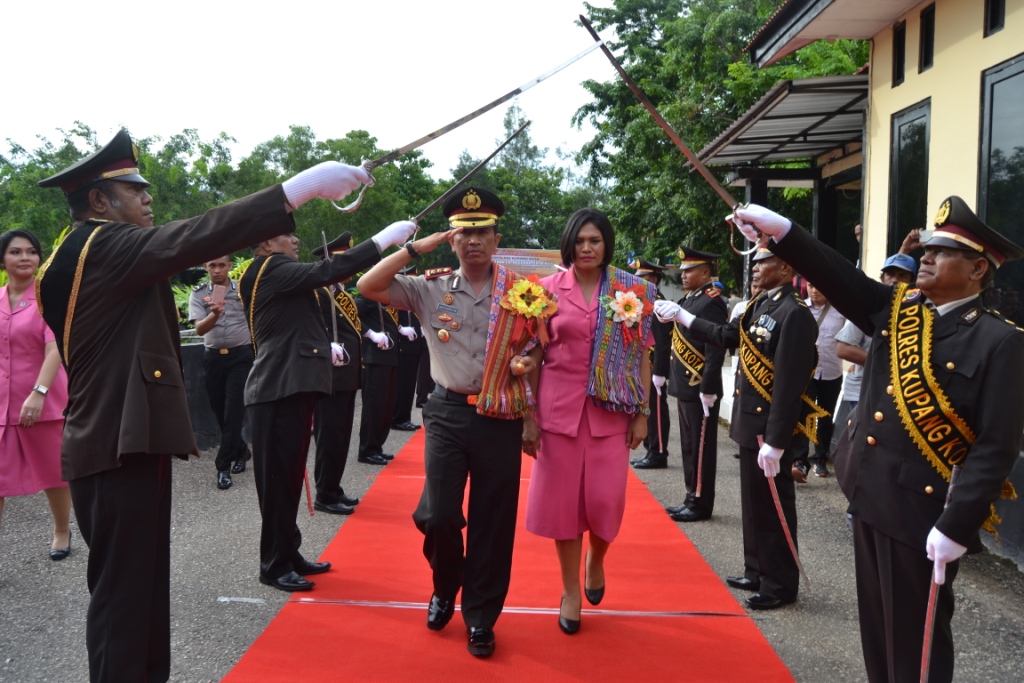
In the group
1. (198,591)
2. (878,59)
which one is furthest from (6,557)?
(878,59)

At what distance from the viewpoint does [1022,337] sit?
2.72 m

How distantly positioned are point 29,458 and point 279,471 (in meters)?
1.52

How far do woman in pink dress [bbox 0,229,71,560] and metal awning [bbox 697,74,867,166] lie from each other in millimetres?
6626

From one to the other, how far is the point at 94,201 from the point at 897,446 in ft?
9.51

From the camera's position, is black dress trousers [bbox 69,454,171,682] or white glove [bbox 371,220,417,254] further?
white glove [bbox 371,220,417,254]

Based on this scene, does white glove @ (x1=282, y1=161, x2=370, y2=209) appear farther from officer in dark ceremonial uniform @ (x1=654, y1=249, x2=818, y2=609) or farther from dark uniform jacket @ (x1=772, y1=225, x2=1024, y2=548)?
officer in dark ceremonial uniform @ (x1=654, y1=249, x2=818, y2=609)

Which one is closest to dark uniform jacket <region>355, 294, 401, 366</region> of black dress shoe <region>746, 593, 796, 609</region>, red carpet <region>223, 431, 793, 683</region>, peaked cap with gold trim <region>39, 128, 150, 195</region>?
red carpet <region>223, 431, 793, 683</region>

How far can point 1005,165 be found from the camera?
6.51 metres

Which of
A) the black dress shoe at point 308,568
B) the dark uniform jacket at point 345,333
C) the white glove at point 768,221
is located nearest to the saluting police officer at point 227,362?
the dark uniform jacket at point 345,333

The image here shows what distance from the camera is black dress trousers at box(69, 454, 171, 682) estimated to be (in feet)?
9.25

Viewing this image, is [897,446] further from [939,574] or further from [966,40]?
[966,40]

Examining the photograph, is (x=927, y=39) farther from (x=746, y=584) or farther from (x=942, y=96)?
(x=746, y=584)

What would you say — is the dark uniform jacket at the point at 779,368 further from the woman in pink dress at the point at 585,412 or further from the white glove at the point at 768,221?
the white glove at the point at 768,221

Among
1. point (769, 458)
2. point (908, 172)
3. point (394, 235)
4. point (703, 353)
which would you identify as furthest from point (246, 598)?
point (908, 172)
